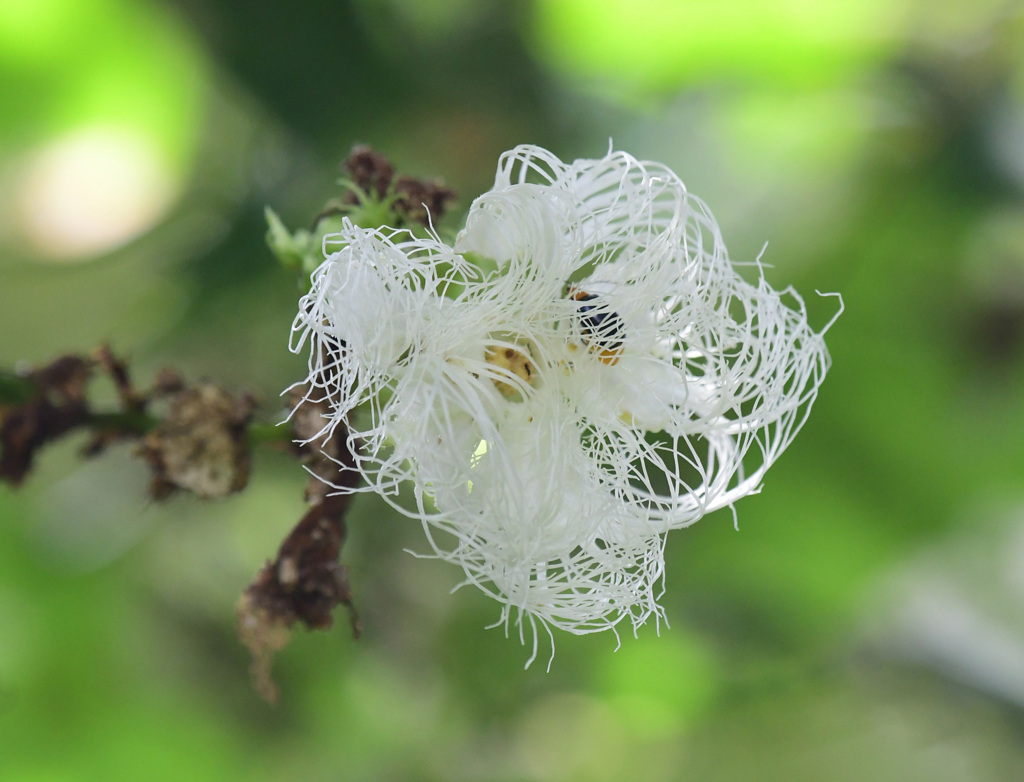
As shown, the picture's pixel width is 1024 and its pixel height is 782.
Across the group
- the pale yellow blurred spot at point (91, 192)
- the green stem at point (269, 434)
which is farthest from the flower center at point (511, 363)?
the pale yellow blurred spot at point (91, 192)

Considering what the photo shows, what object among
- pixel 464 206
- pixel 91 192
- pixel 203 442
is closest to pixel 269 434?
pixel 203 442

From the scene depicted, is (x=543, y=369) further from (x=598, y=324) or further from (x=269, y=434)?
(x=269, y=434)

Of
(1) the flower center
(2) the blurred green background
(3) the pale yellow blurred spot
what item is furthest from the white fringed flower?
(3) the pale yellow blurred spot

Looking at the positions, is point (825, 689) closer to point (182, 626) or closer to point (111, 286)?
point (182, 626)

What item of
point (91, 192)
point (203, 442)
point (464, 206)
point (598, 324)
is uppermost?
point (464, 206)

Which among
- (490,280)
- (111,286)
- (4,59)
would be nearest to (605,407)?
(490,280)

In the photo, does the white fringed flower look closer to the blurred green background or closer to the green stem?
the green stem
